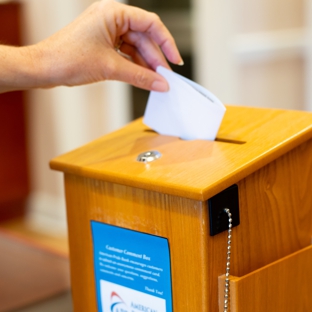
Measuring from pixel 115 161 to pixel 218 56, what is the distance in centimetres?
249

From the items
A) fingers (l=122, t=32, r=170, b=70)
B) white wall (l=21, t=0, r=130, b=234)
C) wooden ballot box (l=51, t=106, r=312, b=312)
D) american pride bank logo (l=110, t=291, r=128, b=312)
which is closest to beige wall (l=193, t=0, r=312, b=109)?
white wall (l=21, t=0, r=130, b=234)

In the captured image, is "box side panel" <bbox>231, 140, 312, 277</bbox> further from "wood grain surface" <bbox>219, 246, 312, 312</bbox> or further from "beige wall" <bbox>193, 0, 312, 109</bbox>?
"beige wall" <bbox>193, 0, 312, 109</bbox>

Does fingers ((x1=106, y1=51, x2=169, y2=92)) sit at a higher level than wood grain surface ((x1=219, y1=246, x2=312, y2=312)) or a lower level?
higher

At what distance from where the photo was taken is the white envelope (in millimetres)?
1005

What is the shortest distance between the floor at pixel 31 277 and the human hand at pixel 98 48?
468mm

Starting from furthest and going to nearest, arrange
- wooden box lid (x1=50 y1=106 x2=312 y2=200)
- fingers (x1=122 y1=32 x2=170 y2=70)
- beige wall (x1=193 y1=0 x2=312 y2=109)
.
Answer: beige wall (x1=193 y1=0 x2=312 y2=109), fingers (x1=122 y1=32 x2=170 y2=70), wooden box lid (x1=50 y1=106 x2=312 y2=200)

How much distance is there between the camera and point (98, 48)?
106 cm

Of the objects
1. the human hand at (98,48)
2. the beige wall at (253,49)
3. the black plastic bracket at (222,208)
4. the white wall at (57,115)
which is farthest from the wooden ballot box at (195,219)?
the white wall at (57,115)

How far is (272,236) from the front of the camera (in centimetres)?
96

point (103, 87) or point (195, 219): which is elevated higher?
point (195, 219)

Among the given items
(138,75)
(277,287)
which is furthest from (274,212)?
(138,75)

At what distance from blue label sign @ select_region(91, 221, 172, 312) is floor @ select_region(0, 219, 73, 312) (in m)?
0.25

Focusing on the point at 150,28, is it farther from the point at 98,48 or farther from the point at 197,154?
the point at 197,154

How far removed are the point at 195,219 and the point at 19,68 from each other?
41 cm
